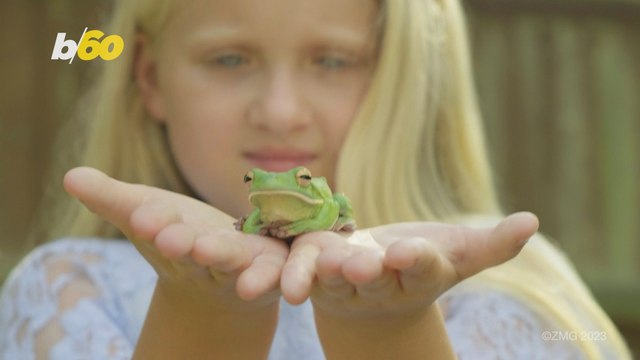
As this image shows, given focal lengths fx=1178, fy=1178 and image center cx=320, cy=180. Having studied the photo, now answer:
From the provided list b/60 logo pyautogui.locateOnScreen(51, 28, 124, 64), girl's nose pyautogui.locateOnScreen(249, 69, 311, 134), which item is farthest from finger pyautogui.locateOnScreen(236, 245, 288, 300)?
b/60 logo pyautogui.locateOnScreen(51, 28, 124, 64)

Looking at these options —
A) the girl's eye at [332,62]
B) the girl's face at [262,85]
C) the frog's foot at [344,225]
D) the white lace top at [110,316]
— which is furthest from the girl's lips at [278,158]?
the frog's foot at [344,225]

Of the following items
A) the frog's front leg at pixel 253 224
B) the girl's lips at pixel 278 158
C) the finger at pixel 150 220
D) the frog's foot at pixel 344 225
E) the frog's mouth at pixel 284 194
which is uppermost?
the finger at pixel 150 220

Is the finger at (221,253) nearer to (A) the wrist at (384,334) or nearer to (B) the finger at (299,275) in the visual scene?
(B) the finger at (299,275)

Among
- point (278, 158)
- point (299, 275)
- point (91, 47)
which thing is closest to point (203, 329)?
point (299, 275)

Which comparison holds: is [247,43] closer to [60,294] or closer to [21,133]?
[60,294]

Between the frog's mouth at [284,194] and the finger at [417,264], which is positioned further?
the frog's mouth at [284,194]

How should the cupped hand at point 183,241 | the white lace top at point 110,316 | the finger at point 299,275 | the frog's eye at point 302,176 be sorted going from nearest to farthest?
the finger at point 299,275
the cupped hand at point 183,241
the frog's eye at point 302,176
the white lace top at point 110,316

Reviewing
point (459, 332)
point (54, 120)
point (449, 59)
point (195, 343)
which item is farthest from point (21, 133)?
point (195, 343)
